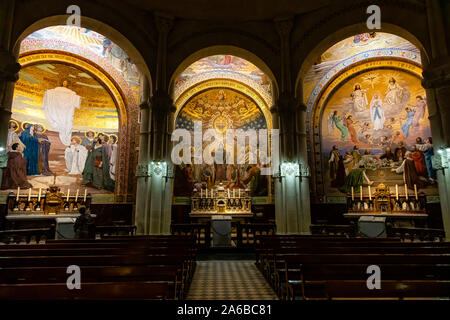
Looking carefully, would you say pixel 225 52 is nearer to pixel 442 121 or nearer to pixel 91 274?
pixel 442 121

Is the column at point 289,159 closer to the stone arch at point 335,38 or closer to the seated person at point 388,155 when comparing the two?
the stone arch at point 335,38

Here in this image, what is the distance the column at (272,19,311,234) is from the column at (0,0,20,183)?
9.69m

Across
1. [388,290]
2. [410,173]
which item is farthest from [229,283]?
[410,173]

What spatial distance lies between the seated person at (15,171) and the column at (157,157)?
6.84m

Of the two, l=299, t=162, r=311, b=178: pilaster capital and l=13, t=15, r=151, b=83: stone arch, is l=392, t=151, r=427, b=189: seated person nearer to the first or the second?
l=299, t=162, r=311, b=178: pilaster capital

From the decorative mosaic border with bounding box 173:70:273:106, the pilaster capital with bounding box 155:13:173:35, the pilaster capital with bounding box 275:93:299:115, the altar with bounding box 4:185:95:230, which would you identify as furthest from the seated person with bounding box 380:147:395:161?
the altar with bounding box 4:185:95:230

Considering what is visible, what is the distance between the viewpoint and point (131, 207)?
613 inches

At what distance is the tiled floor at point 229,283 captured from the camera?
5.29 meters

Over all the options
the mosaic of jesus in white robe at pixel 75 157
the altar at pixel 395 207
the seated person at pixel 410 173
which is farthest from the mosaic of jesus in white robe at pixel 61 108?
the seated person at pixel 410 173

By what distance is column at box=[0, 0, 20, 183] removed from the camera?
861 centimetres

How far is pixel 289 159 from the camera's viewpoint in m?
11.8

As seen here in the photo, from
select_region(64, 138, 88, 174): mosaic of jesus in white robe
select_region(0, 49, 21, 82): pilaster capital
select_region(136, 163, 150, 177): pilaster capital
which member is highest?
select_region(0, 49, 21, 82): pilaster capital

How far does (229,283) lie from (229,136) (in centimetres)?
1302

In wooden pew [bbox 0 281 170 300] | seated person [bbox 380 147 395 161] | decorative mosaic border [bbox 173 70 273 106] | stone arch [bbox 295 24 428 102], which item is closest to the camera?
wooden pew [bbox 0 281 170 300]
